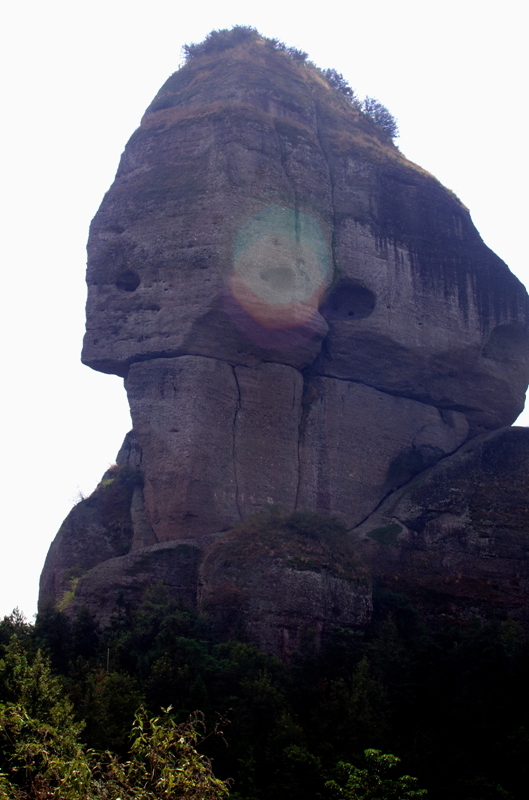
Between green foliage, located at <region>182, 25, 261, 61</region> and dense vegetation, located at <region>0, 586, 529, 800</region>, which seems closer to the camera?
dense vegetation, located at <region>0, 586, 529, 800</region>

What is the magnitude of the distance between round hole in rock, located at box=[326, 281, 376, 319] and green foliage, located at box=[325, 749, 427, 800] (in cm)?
1186

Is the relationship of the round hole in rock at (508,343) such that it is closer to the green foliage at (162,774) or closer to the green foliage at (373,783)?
the green foliage at (373,783)

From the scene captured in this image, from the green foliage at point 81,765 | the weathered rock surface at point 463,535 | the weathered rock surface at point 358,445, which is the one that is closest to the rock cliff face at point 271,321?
the weathered rock surface at point 358,445

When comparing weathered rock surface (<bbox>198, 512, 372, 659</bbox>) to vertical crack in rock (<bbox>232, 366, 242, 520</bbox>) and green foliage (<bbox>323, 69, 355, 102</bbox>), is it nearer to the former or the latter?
vertical crack in rock (<bbox>232, 366, 242, 520</bbox>)

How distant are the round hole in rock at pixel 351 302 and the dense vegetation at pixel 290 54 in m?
6.48

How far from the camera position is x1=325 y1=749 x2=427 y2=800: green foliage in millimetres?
11961

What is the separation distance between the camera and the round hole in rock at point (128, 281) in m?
21.7

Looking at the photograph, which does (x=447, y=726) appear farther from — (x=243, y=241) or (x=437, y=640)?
(x=243, y=241)

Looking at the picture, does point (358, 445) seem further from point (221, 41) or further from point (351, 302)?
point (221, 41)

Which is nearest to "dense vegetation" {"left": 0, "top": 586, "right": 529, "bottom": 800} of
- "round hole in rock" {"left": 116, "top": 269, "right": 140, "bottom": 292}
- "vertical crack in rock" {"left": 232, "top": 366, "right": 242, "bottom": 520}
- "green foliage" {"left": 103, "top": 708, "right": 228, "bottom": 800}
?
"green foliage" {"left": 103, "top": 708, "right": 228, "bottom": 800}

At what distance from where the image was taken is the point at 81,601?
59.0ft

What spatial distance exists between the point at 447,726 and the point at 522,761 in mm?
1830

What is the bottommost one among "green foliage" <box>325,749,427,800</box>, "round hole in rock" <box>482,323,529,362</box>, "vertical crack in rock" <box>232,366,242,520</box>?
"green foliage" <box>325,749,427,800</box>

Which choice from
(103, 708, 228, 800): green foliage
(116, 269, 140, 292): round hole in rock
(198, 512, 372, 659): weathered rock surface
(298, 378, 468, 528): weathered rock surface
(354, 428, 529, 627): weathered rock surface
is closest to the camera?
(103, 708, 228, 800): green foliage
